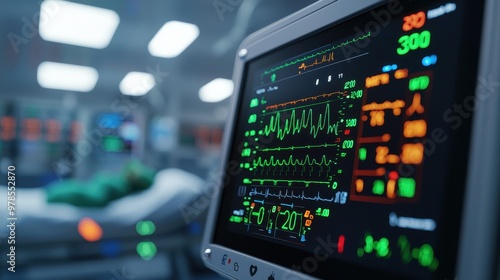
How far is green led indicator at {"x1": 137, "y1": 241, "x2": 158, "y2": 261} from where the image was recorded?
3.31 meters

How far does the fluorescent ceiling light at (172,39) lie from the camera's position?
138 inches

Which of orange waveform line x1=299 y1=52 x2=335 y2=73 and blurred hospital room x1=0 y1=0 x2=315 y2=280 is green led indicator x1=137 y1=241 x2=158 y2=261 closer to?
blurred hospital room x1=0 y1=0 x2=315 y2=280

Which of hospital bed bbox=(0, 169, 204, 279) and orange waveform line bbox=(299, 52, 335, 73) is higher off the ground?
orange waveform line bbox=(299, 52, 335, 73)

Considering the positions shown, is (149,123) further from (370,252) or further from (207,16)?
(370,252)

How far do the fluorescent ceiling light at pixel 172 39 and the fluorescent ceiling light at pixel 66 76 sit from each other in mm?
1121

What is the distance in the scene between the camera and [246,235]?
762mm

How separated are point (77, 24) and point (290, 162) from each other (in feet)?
10.3

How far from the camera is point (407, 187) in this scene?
1.57 feet

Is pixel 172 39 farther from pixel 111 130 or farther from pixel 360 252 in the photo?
pixel 360 252

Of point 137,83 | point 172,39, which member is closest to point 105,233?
point 172,39

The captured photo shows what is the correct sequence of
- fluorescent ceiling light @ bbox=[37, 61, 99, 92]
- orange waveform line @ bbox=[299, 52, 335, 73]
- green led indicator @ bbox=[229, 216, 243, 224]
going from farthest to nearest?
fluorescent ceiling light @ bbox=[37, 61, 99, 92], green led indicator @ bbox=[229, 216, 243, 224], orange waveform line @ bbox=[299, 52, 335, 73]

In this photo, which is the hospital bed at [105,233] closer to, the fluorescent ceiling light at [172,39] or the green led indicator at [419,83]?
the fluorescent ceiling light at [172,39]

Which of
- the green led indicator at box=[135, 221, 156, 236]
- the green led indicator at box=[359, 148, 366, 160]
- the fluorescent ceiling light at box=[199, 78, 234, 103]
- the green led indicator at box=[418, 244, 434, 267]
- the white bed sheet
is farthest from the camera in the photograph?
the fluorescent ceiling light at box=[199, 78, 234, 103]

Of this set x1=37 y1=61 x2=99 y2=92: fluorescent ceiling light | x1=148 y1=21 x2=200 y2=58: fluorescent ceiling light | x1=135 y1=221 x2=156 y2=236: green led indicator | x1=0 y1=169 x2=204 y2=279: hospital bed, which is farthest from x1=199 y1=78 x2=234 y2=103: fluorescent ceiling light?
x1=135 y1=221 x2=156 y2=236: green led indicator
